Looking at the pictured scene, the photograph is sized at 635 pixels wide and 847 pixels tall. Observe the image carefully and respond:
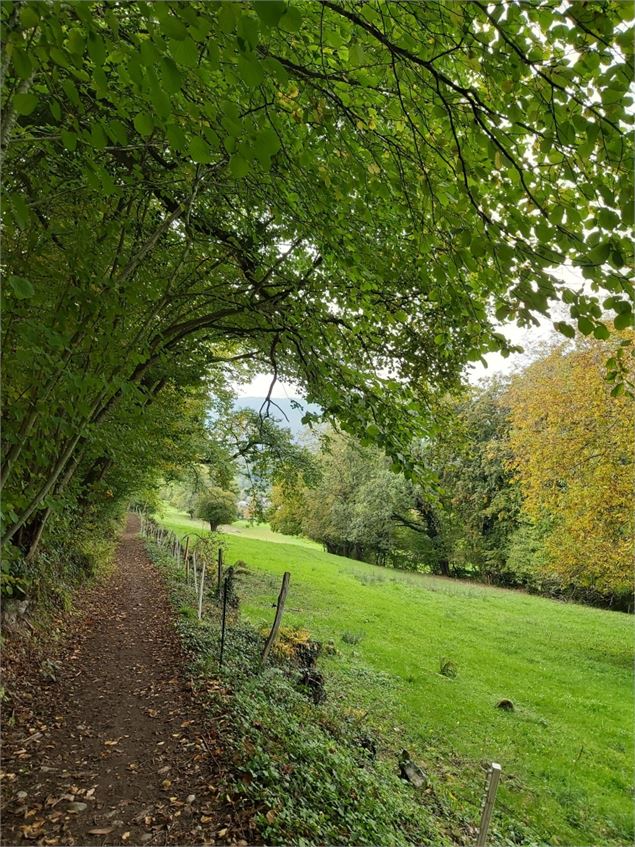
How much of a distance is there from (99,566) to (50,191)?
43.8ft

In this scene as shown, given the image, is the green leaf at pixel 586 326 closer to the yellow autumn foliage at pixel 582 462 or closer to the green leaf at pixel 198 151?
the green leaf at pixel 198 151

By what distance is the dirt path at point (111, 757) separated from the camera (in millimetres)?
4027

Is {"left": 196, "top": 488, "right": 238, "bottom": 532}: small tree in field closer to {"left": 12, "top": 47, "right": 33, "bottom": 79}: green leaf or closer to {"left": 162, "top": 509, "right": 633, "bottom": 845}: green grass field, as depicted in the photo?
{"left": 162, "top": 509, "right": 633, "bottom": 845}: green grass field

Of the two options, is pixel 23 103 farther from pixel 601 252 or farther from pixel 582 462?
pixel 582 462

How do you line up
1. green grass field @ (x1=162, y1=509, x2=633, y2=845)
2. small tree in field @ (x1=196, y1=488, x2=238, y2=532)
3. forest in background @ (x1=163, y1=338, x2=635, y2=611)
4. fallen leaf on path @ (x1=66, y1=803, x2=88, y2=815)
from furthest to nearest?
small tree in field @ (x1=196, y1=488, x2=238, y2=532) → forest in background @ (x1=163, y1=338, x2=635, y2=611) → green grass field @ (x1=162, y1=509, x2=633, y2=845) → fallen leaf on path @ (x1=66, y1=803, x2=88, y2=815)

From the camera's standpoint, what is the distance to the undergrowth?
14.2ft

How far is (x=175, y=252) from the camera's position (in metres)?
6.79

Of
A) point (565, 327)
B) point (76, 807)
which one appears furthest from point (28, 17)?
point (76, 807)

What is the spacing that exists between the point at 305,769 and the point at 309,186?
215 inches

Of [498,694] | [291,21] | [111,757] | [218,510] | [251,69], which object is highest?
[291,21]

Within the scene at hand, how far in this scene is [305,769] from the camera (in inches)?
198

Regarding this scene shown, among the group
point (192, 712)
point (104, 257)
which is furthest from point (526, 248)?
point (192, 712)

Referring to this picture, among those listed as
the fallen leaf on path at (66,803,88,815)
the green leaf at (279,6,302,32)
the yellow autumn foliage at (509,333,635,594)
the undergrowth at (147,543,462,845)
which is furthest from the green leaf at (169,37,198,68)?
the yellow autumn foliage at (509,333,635,594)

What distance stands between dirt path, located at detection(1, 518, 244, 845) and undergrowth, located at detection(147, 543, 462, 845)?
344 millimetres
